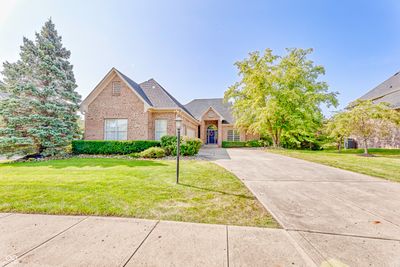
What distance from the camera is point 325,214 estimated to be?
329cm

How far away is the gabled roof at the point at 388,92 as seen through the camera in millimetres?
19456

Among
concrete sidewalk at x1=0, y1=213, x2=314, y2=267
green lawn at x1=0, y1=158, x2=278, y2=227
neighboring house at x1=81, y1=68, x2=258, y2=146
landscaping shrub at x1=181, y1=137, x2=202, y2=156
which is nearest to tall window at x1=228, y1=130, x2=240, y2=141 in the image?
neighboring house at x1=81, y1=68, x2=258, y2=146

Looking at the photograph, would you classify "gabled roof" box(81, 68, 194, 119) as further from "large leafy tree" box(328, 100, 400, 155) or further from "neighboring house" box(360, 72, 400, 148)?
"neighboring house" box(360, 72, 400, 148)

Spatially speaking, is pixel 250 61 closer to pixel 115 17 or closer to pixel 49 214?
pixel 115 17

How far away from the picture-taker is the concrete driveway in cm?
217

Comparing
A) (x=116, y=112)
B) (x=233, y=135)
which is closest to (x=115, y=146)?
(x=116, y=112)

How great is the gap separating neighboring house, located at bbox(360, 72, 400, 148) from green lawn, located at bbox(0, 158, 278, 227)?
2243 cm

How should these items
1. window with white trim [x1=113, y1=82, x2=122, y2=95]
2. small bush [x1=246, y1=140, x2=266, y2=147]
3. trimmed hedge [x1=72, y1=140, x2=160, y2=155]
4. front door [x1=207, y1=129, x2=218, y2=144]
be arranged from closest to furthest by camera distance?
1. trimmed hedge [x1=72, y1=140, x2=160, y2=155]
2. window with white trim [x1=113, y1=82, x2=122, y2=95]
3. small bush [x1=246, y1=140, x2=266, y2=147]
4. front door [x1=207, y1=129, x2=218, y2=144]

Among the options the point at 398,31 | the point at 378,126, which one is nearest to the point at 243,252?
the point at 378,126

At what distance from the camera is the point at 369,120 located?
1394 centimetres

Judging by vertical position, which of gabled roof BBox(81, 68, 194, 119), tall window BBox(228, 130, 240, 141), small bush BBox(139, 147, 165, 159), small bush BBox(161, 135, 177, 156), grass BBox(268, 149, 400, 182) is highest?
gabled roof BBox(81, 68, 194, 119)

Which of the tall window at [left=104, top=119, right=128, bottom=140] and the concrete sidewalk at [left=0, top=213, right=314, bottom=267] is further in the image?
the tall window at [left=104, top=119, right=128, bottom=140]

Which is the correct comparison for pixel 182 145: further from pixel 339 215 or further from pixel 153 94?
pixel 339 215

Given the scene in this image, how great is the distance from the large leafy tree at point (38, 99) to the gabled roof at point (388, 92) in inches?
1214
